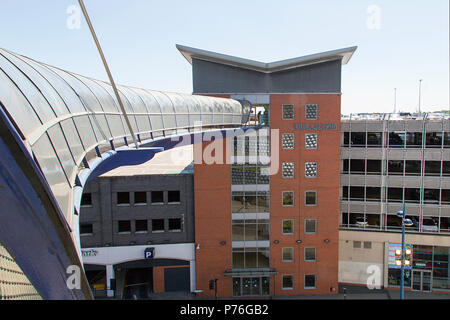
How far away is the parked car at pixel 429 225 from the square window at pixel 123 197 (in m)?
19.6

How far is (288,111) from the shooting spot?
22.5m

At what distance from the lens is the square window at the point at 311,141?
22.7m

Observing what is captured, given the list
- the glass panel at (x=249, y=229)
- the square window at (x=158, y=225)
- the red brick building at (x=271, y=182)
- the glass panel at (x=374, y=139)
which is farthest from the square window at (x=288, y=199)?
the square window at (x=158, y=225)

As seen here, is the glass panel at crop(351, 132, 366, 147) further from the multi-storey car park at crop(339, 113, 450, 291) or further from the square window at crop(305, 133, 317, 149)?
the square window at crop(305, 133, 317, 149)

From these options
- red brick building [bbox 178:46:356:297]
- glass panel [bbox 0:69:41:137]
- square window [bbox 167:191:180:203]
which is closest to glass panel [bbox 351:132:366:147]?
red brick building [bbox 178:46:356:297]

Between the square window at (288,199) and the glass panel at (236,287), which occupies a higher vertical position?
the square window at (288,199)

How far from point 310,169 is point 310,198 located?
194 cm

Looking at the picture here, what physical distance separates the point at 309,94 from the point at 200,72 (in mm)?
7183

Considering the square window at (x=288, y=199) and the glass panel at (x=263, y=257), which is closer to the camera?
the square window at (x=288, y=199)

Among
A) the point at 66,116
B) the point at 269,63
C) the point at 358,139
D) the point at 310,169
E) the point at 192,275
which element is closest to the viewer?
the point at 66,116

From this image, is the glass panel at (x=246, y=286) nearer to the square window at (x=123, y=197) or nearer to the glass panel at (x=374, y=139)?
the square window at (x=123, y=197)

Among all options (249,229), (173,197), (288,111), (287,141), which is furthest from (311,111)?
(173,197)

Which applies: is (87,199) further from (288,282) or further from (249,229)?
(288,282)
